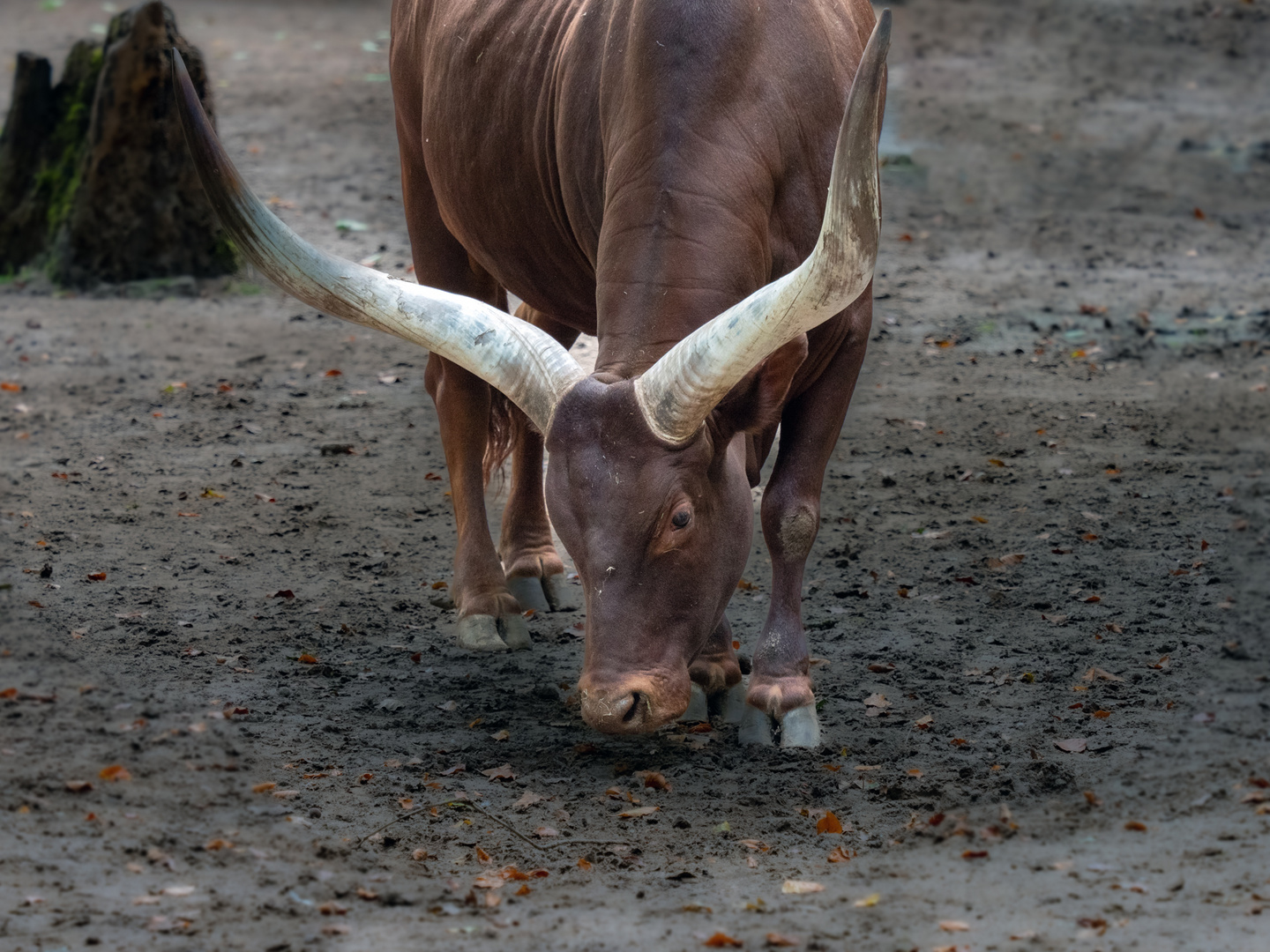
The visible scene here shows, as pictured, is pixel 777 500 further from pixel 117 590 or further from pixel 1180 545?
pixel 117 590

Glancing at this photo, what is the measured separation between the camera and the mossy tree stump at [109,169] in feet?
28.0

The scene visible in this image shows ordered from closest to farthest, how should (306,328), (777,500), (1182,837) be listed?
(1182,837) < (777,500) < (306,328)

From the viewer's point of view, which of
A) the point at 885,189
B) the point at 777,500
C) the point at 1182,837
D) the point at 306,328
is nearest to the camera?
the point at 1182,837

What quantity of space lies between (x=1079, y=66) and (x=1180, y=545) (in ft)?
32.8

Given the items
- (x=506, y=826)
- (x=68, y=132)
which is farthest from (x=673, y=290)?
(x=68, y=132)

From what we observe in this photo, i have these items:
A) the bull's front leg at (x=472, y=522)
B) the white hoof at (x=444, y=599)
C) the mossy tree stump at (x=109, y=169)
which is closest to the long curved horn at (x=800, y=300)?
the bull's front leg at (x=472, y=522)

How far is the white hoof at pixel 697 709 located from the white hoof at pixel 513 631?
2.96 ft

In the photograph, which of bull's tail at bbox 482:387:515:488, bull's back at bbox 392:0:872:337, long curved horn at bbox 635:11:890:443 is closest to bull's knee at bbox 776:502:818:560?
bull's back at bbox 392:0:872:337

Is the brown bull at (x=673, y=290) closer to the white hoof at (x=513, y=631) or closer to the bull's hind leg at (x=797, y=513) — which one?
the bull's hind leg at (x=797, y=513)

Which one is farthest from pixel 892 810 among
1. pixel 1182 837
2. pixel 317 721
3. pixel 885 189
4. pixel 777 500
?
pixel 885 189

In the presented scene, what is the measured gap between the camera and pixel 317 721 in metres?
4.27

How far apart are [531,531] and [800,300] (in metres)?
2.58

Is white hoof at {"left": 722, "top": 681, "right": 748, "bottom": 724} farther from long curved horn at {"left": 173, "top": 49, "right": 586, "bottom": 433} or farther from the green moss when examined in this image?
the green moss

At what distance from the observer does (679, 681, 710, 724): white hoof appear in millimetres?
4301
